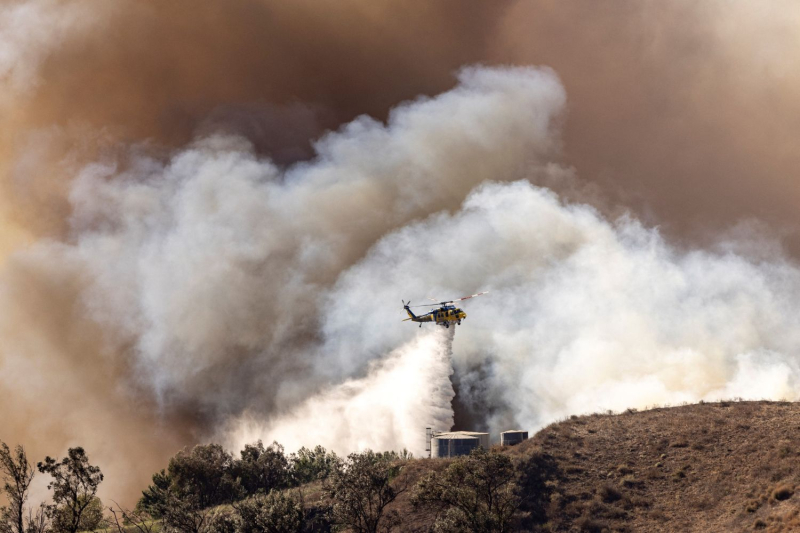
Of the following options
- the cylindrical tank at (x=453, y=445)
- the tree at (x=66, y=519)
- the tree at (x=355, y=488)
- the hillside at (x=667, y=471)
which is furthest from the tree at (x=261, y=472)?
Result: the tree at (x=355, y=488)

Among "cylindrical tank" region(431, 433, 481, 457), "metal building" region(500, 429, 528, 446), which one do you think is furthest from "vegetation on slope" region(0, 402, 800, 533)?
"cylindrical tank" region(431, 433, 481, 457)

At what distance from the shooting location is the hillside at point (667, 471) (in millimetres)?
60875

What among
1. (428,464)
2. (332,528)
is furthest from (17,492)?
(428,464)

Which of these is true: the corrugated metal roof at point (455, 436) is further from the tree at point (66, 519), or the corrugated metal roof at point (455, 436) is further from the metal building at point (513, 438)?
the tree at point (66, 519)

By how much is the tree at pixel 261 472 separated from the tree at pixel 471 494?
122 ft

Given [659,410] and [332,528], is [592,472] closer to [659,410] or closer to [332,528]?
[659,410]

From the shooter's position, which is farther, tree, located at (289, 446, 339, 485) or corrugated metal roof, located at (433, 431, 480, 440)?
tree, located at (289, 446, 339, 485)

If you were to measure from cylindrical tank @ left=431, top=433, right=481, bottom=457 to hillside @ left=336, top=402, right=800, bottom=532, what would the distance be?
9398 millimetres

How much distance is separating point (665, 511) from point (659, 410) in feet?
83.5

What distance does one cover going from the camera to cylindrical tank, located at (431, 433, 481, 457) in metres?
89.2

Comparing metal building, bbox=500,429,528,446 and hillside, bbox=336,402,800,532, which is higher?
metal building, bbox=500,429,528,446

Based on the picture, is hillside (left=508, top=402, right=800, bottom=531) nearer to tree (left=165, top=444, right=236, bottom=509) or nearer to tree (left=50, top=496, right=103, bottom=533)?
tree (left=165, top=444, right=236, bottom=509)

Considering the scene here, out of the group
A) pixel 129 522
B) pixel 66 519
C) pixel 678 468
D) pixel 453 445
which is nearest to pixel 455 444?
pixel 453 445

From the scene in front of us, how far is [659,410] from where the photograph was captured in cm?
8744
